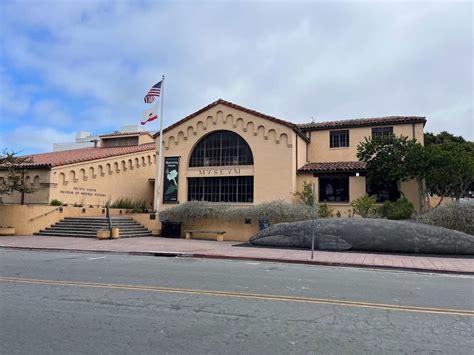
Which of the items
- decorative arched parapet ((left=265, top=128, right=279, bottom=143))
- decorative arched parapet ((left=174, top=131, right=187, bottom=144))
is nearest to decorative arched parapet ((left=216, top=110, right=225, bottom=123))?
decorative arched parapet ((left=174, top=131, right=187, bottom=144))

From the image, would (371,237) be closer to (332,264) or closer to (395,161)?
(332,264)

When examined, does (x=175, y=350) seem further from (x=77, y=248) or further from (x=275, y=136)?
(x=275, y=136)

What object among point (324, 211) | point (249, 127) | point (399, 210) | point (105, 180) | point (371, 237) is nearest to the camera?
point (371, 237)

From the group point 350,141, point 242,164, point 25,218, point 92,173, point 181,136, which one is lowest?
point 25,218

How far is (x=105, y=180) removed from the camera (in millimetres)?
30500

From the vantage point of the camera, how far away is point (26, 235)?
23.8 m

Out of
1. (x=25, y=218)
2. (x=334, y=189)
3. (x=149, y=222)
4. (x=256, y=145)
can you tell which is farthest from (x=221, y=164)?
(x=25, y=218)

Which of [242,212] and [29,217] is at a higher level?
[242,212]

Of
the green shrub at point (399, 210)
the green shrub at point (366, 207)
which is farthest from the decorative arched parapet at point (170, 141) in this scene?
the green shrub at point (399, 210)

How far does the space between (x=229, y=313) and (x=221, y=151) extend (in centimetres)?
2207

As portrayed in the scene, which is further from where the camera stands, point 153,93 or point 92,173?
point 92,173

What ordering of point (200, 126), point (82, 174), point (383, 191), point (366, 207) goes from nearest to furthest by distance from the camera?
point (366, 207), point (383, 191), point (82, 174), point (200, 126)

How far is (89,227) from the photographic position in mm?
24188

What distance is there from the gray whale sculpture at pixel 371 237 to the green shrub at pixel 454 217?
6.07 ft
